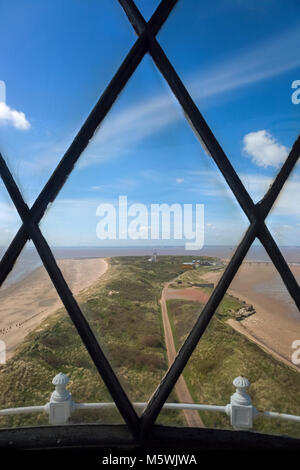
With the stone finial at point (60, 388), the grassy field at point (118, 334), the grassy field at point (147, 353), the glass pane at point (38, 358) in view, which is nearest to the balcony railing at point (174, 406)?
the stone finial at point (60, 388)

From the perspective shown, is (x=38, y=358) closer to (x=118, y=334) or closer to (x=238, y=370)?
(x=118, y=334)

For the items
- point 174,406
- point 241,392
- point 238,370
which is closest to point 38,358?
point 238,370

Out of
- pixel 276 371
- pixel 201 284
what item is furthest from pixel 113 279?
pixel 201 284

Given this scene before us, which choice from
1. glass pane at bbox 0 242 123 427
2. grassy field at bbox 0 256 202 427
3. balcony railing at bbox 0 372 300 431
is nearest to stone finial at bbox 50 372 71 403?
balcony railing at bbox 0 372 300 431

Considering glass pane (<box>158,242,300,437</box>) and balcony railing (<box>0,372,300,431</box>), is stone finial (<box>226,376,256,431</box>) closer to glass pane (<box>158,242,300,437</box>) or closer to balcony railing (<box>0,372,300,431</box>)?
balcony railing (<box>0,372,300,431</box>)

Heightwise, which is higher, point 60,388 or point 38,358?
point 38,358

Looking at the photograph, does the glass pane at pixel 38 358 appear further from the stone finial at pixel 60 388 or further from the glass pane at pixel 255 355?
the glass pane at pixel 255 355

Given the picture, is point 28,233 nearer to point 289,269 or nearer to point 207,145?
point 207,145

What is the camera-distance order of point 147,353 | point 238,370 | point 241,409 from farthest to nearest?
point 238,370 < point 147,353 < point 241,409
